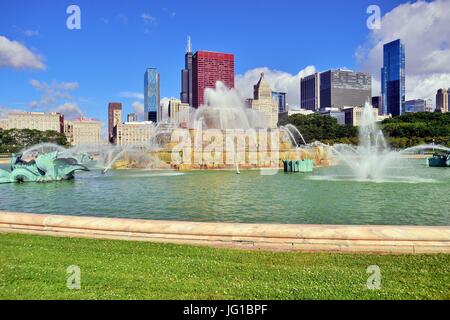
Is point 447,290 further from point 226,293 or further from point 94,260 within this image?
point 94,260

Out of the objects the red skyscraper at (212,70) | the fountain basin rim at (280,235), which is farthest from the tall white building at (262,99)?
the fountain basin rim at (280,235)

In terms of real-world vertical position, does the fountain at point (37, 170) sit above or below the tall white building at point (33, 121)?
below

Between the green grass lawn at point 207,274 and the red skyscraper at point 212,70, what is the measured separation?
136 metres

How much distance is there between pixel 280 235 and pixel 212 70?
Result: 145m

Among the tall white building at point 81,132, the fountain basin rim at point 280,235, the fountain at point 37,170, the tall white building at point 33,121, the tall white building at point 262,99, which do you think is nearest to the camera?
the fountain basin rim at point 280,235

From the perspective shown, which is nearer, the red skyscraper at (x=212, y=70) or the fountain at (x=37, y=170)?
the fountain at (x=37, y=170)

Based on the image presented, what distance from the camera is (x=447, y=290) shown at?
518 centimetres

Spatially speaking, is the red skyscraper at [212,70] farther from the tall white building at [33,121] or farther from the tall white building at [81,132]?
the tall white building at [81,132]

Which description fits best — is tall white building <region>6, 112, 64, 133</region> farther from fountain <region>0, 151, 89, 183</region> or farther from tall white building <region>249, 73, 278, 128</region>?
fountain <region>0, 151, 89, 183</region>

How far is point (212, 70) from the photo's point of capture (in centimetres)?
14788

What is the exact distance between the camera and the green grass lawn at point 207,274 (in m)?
5.15

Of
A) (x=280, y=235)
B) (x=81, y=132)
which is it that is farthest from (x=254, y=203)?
(x=81, y=132)

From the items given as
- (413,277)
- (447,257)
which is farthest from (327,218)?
(413,277)
